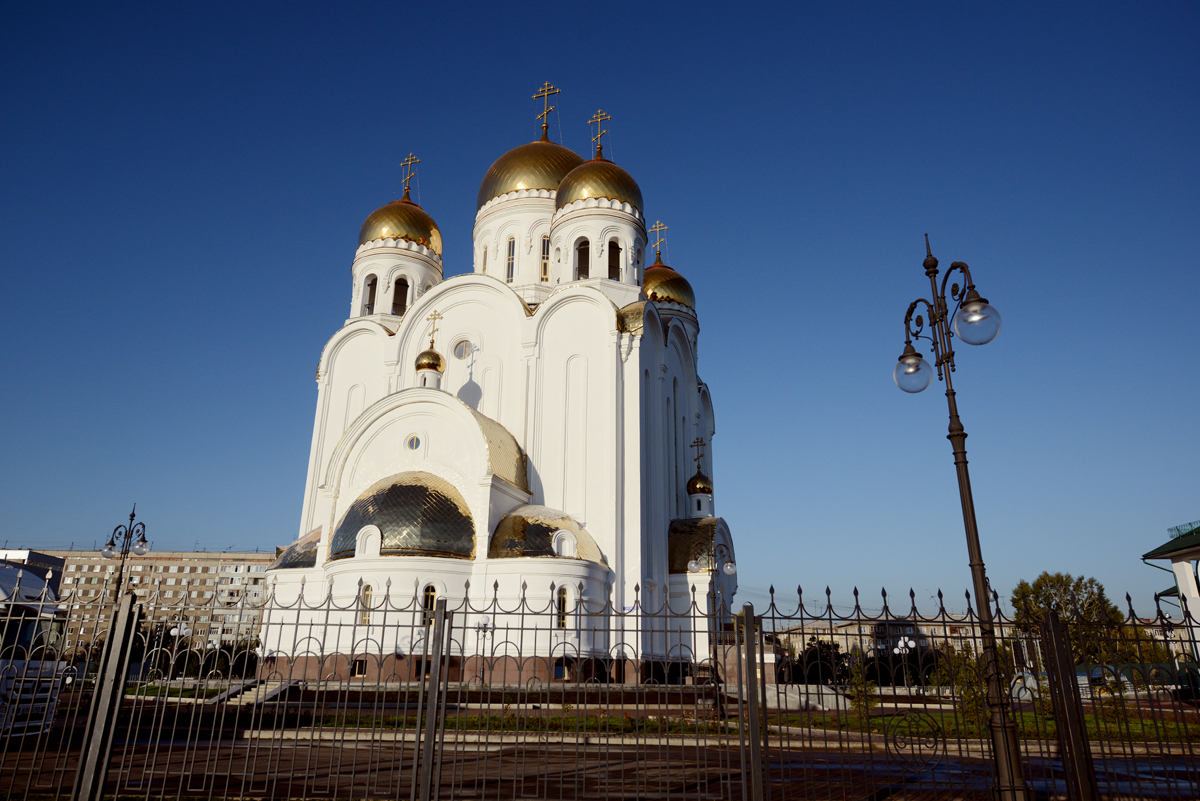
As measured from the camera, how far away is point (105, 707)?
5.82 metres

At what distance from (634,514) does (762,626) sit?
43.7 ft

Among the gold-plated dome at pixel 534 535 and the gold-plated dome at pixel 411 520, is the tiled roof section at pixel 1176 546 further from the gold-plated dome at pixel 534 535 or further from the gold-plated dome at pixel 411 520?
the gold-plated dome at pixel 411 520

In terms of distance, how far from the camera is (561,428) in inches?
821

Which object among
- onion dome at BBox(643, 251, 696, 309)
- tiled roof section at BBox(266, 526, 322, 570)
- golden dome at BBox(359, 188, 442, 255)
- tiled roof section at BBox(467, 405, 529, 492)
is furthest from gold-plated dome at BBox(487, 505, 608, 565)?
onion dome at BBox(643, 251, 696, 309)

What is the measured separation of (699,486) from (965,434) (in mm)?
18810

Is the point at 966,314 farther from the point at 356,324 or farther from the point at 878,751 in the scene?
the point at 356,324

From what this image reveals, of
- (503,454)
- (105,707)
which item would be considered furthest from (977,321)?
(503,454)

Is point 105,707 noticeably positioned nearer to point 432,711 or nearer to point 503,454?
point 432,711

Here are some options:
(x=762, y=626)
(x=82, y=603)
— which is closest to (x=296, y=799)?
(x=82, y=603)

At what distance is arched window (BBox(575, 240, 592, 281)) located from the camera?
2402cm

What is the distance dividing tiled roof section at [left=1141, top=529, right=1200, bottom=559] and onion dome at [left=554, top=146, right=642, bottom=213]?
57.5ft

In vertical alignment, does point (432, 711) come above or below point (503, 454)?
below

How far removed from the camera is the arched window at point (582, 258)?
24.0 metres

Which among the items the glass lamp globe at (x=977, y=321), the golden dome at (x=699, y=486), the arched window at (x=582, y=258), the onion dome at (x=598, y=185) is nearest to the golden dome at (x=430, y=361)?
the arched window at (x=582, y=258)
